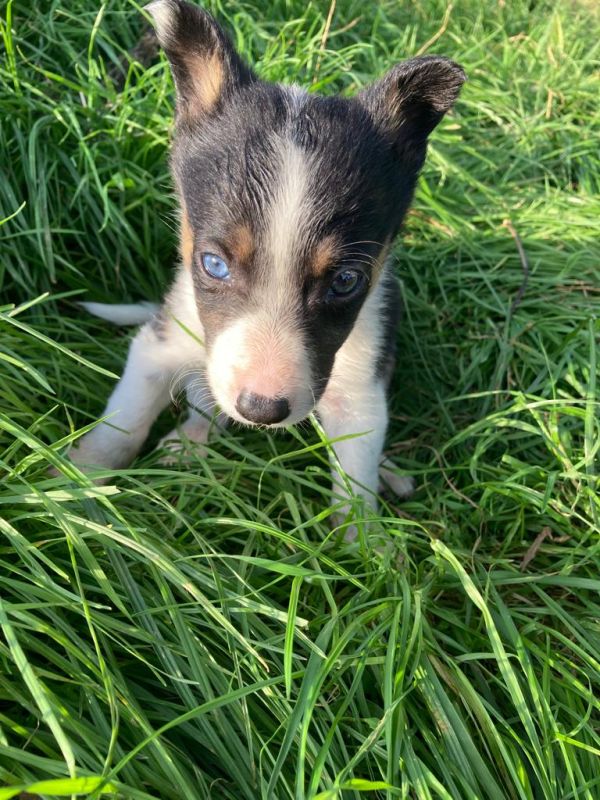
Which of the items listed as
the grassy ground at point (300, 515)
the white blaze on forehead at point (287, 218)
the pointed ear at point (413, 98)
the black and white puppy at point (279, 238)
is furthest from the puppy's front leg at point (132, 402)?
the pointed ear at point (413, 98)

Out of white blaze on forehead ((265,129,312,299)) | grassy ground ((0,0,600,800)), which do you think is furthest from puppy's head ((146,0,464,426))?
grassy ground ((0,0,600,800))

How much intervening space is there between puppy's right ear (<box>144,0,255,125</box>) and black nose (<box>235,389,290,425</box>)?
3.88 ft

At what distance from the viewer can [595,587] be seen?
2529 millimetres

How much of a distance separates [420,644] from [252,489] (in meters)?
1.07

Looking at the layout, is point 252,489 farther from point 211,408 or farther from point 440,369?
point 440,369

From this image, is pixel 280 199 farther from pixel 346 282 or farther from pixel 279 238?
pixel 346 282

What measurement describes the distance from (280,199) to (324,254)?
217 mm

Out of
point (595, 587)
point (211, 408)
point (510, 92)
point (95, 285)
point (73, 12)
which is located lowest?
point (595, 587)

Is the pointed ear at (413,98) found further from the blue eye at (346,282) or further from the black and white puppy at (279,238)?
the blue eye at (346,282)

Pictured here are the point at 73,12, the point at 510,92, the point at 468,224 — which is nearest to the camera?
the point at 73,12

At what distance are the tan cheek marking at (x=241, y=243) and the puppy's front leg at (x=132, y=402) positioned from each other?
32.6 inches

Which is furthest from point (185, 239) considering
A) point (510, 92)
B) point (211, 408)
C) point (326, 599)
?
point (510, 92)

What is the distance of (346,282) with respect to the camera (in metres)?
2.50

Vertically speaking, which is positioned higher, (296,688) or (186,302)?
(186,302)
